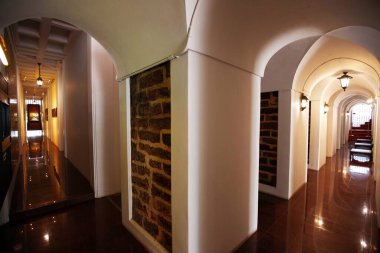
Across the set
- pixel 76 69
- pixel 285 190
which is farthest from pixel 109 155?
pixel 285 190

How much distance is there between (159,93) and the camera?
1.68 metres

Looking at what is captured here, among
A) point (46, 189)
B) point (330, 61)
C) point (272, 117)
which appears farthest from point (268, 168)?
point (46, 189)

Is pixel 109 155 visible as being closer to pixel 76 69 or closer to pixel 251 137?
pixel 76 69

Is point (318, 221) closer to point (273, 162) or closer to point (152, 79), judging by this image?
point (273, 162)

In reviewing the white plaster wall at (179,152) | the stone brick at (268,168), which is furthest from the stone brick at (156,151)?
the stone brick at (268,168)

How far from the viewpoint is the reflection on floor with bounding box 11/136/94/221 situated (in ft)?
8.89

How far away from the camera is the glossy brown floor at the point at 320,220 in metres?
2.04

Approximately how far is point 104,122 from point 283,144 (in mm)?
3290

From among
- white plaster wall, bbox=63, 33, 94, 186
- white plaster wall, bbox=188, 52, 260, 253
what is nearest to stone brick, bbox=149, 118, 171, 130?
white plaster wall, bbox=188, 52, 260, 253

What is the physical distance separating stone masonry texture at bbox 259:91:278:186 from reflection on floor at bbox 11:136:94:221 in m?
3.28

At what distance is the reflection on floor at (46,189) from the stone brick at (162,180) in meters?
2.12

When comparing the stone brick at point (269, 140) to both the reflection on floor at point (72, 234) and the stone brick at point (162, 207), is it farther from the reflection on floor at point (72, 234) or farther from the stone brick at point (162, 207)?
the reflection on floor at point (72, 234)

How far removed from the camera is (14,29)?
138 inches

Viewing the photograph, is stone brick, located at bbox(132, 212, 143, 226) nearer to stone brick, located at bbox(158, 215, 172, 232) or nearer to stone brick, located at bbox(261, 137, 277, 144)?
stone brick, located at bbox(158, 215, 172, 232)
